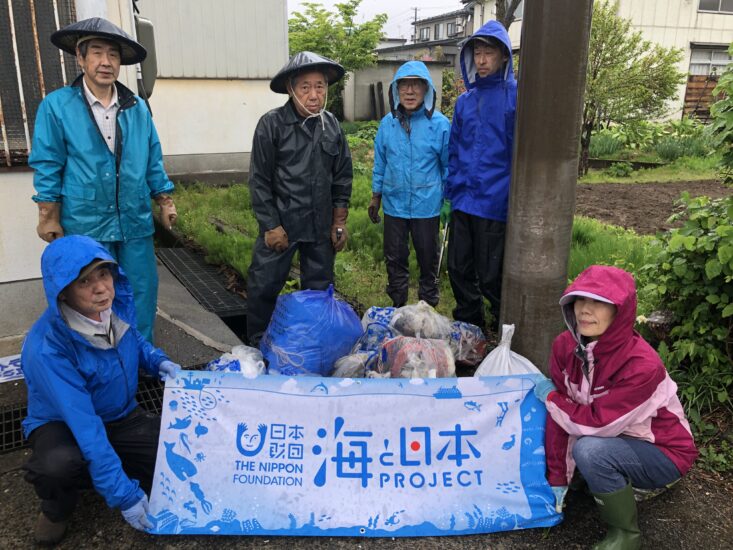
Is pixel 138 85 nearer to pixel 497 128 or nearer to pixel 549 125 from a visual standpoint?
pixel 497 128

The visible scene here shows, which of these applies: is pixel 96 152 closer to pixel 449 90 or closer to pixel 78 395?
pixel 78 395

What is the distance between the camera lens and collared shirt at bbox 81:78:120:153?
337cm

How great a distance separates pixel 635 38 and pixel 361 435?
14.1m

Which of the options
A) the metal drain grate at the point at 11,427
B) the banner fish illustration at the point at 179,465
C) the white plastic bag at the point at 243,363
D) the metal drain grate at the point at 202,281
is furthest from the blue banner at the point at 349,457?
the metal drain grate at the point at 202,281

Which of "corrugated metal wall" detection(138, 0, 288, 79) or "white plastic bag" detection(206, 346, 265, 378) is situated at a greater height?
"corrugated metal wall" detection(138, 0, 288, 79)

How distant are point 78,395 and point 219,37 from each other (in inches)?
391

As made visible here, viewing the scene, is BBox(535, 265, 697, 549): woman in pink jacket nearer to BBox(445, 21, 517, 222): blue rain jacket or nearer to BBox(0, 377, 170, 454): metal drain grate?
BBox(445, 21, 517, 222): blue rain jacket

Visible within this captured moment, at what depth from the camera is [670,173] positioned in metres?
13.7

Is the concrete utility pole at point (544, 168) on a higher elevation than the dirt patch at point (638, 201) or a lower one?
higher

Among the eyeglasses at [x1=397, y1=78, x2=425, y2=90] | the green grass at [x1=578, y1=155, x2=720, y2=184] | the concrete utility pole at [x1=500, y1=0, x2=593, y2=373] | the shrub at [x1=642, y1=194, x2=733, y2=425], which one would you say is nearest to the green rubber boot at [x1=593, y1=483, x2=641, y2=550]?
the concrete utility pole at [x1=500, y1=0, x2=593, y2=373]

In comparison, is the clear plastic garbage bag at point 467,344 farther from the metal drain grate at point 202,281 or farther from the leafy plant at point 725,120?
the metal drain grate at point 202,281

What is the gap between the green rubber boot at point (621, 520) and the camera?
8.09 ft

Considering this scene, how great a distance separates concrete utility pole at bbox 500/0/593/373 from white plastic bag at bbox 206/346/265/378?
1.41 meters

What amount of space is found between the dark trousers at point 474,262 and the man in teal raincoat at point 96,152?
2.05 meters
